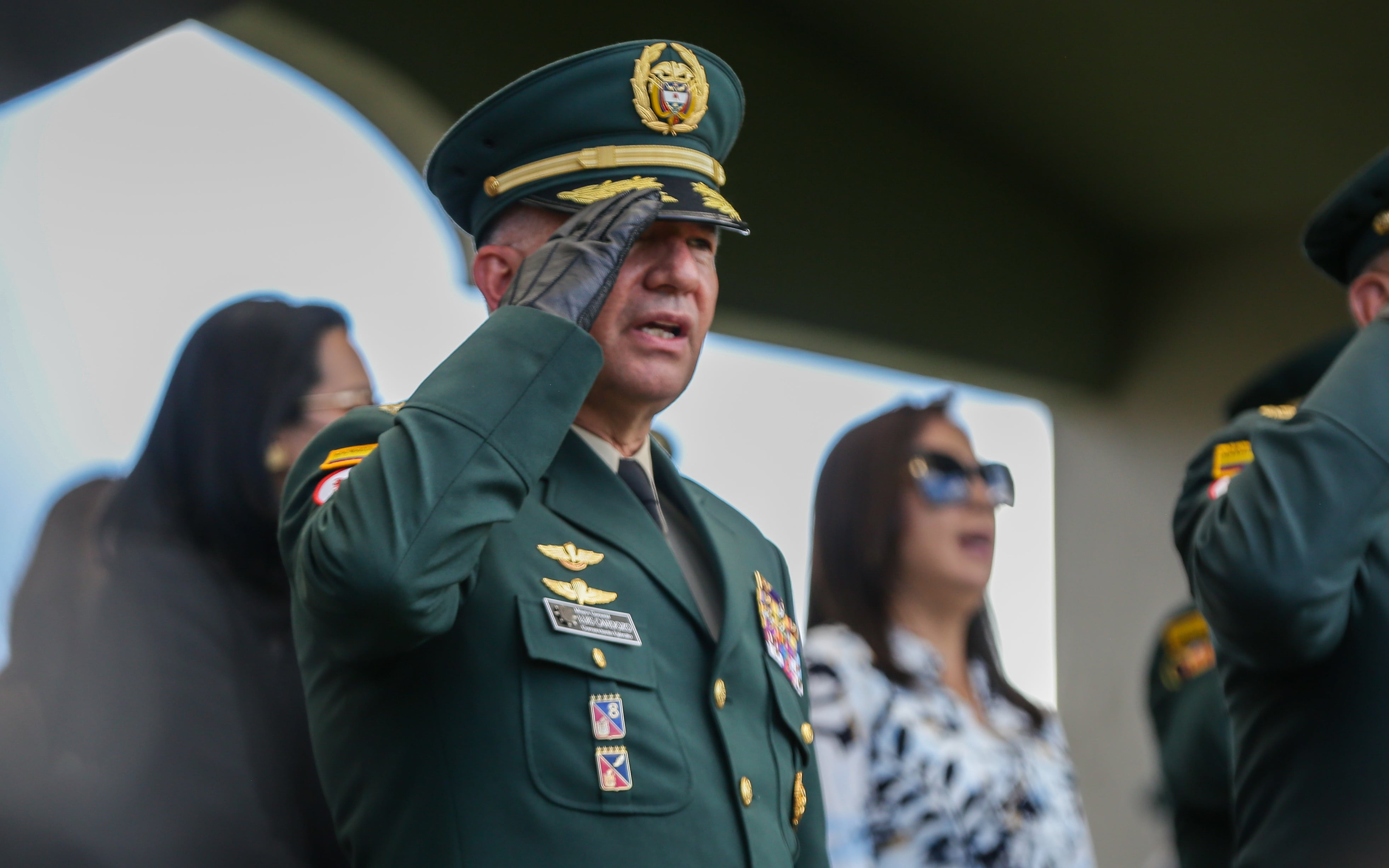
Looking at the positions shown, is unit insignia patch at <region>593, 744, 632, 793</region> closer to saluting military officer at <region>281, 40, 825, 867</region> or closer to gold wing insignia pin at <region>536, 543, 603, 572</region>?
saluting military officer at <region>281, 40, 825, 867</region>

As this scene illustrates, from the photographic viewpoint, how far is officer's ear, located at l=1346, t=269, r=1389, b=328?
194 centimetres

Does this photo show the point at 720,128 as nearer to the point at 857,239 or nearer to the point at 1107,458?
the point at 857,239

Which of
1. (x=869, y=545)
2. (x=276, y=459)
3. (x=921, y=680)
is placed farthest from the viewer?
(x=869, y=545)

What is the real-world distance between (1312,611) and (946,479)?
4.25 feet

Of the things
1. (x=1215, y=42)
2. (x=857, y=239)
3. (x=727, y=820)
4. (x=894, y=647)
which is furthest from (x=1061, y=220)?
(x=727, y=820)

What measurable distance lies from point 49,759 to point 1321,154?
3.73 m

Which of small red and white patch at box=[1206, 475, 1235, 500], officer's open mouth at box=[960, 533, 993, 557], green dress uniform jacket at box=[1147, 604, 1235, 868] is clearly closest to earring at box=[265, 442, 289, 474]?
small red and white patch at box=[1206, 475, 1235, 500]

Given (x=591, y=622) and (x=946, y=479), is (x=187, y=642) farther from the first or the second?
(x=946, y=479)

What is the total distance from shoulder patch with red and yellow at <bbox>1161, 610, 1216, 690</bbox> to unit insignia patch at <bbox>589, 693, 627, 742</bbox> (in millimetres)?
2453

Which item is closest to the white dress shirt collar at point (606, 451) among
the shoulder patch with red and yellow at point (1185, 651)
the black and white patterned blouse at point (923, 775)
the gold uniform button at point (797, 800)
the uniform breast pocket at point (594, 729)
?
the uniform breast pocket at point (594, 729)

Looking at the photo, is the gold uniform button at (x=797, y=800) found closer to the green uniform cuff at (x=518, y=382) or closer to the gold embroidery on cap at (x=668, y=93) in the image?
the green uniform cuff at (x=518, y=382)

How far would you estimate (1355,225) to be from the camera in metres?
2.00

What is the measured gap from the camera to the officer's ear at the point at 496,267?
1507mm

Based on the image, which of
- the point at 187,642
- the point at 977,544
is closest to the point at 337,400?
the point at 187,642
